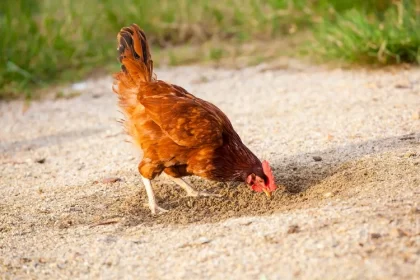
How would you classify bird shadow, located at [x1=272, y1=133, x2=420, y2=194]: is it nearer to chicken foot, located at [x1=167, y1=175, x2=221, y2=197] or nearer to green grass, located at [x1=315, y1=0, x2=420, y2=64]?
chicken foot, located at [x1=167, y1=175, x2=221, y2=197]

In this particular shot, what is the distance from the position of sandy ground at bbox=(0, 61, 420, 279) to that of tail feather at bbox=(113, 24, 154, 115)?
0.67 m

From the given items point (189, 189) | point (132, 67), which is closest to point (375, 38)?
point (132, 67)

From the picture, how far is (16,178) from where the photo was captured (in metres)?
5.95

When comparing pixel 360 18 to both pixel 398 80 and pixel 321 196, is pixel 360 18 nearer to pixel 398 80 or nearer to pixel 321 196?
pixel 398 80

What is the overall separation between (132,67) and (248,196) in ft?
4.41

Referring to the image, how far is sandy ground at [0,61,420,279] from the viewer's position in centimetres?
374

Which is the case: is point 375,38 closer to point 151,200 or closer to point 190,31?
point 190,31

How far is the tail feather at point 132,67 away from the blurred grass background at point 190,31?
127 inches

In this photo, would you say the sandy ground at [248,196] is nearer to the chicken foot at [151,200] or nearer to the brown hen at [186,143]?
the chicken foot at [151,200]

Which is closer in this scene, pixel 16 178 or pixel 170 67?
pixel 16 178

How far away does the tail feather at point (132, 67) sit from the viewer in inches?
213

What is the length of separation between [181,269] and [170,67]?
5.72m

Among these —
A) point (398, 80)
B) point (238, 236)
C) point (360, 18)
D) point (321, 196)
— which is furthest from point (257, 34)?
point (238, 236)

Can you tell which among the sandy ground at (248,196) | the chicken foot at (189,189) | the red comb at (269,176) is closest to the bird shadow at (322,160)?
the sandy ground at (248,196)
